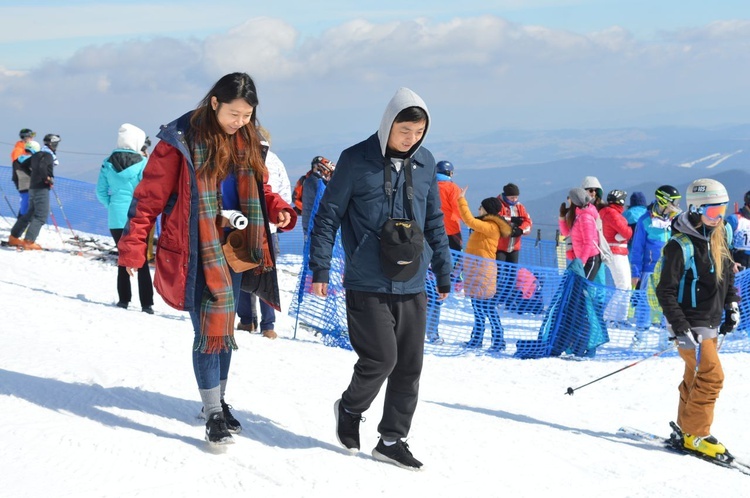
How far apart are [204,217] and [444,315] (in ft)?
22.5

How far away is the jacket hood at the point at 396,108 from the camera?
3.92m

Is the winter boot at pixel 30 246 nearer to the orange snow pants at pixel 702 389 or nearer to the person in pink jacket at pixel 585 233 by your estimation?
the person in pink jacket at pixel 585 233

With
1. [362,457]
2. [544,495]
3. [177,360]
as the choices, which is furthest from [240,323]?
[544,495]

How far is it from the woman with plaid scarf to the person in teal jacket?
4591mm

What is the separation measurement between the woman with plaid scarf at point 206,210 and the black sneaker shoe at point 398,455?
82 cm

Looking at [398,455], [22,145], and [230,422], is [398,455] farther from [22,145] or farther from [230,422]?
[22,145]

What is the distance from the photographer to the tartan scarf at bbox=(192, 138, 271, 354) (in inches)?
153

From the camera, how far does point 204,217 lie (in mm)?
3869

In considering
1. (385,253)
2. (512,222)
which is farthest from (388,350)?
(512,222)

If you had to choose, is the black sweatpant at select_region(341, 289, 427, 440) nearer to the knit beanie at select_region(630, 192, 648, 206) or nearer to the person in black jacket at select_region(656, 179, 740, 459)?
the person in black jacket at select_region(656, 179, 740, 459)

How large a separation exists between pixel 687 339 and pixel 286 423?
281 cm

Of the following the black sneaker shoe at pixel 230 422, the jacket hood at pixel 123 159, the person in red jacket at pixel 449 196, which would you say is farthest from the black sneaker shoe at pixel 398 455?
the person in red jacket at pixel 449 196

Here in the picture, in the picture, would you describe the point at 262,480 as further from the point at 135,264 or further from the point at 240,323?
the point at 240,323

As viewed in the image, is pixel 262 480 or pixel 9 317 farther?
pixel 9 317
